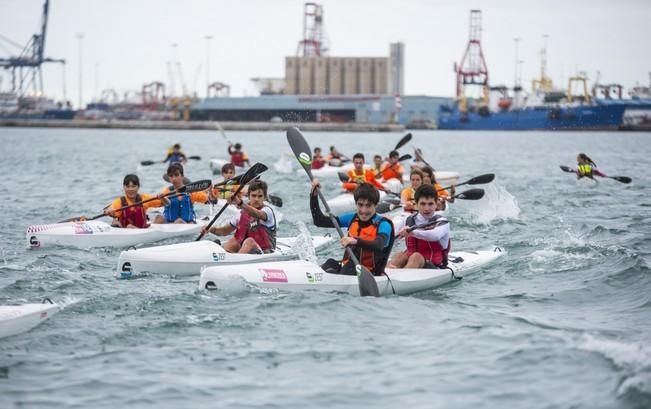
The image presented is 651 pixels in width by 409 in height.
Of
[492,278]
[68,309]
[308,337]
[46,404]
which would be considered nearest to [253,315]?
[308,337]

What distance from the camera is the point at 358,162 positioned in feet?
64.6

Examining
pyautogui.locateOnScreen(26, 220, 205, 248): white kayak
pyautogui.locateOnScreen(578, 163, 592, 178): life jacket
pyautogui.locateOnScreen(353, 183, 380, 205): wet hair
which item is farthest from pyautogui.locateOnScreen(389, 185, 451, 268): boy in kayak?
pyautogui.locateOnScreen(578, 163, 592, 178): life jacket

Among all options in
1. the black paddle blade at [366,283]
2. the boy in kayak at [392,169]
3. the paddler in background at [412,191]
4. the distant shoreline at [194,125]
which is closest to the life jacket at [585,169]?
the boy in kayak at [392,169]

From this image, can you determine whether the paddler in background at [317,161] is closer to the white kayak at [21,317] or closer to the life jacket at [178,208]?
the life jacket at [178,208]

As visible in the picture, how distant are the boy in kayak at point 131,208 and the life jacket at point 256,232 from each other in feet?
7.80

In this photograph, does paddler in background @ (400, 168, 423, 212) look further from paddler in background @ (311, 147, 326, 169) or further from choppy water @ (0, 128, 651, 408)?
paddler in background @ (311, 147, 326, 169)

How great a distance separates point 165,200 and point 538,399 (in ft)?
28.2

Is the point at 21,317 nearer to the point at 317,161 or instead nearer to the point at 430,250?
the point at 430,250

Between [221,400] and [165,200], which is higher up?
[165,200]

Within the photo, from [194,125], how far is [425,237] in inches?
4183

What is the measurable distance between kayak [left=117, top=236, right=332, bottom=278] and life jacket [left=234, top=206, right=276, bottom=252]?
164 mm

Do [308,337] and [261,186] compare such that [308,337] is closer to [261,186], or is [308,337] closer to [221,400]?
[221,400]

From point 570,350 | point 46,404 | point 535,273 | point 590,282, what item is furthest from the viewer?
point 535,273

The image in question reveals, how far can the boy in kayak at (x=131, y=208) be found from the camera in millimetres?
13750
